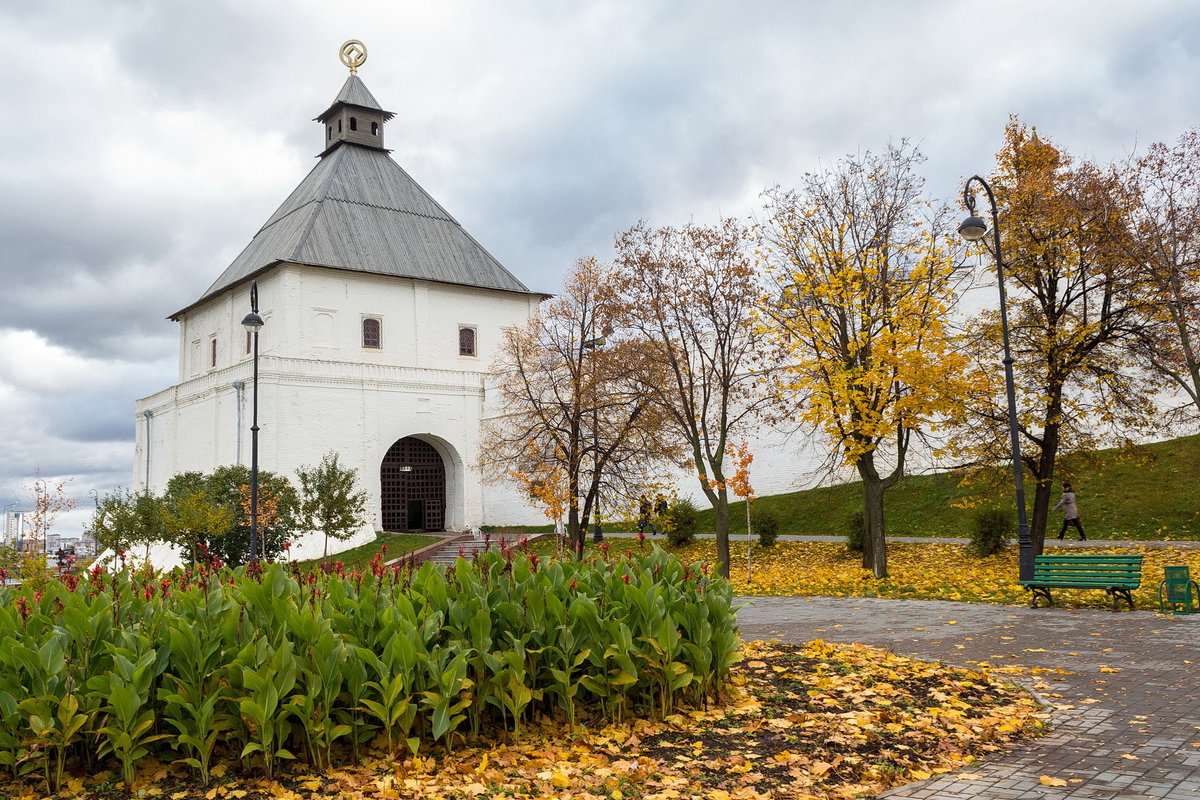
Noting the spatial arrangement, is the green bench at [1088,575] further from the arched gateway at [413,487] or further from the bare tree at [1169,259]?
the arched gateway at [413,487]

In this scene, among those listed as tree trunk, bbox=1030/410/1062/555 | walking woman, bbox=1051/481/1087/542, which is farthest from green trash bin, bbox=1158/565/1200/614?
walking woman, bbox=1051/481/1087/542

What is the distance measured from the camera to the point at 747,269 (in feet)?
66.7

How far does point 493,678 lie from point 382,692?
74 centimetres

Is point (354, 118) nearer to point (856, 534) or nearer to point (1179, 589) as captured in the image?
point (856, 534)

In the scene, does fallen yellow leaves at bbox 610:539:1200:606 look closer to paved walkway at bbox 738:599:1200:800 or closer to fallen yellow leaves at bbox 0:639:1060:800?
paved walkway at bbox 738:599:1200:800

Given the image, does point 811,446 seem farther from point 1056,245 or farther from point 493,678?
point 493,678

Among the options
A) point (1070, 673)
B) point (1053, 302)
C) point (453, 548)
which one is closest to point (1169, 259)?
point (1053, 302)

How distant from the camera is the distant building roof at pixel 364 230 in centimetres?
3775

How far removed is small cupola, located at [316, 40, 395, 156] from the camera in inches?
1736

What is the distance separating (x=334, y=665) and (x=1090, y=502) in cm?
2328

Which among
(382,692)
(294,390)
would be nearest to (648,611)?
(382,692)

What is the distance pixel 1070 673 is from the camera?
7.95 metres

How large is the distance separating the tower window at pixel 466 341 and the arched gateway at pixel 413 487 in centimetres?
466

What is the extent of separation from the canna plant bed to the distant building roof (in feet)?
103
